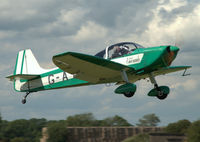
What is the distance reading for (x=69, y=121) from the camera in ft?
213

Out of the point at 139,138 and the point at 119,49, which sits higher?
the point at 119,49

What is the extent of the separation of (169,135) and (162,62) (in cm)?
2904

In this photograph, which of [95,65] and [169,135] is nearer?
[95,65]

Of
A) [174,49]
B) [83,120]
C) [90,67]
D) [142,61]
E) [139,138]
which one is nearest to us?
[90,67]

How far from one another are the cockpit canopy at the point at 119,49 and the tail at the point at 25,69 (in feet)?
12.7

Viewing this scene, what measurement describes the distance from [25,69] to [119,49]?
6085 millimetres

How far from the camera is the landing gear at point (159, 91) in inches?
594

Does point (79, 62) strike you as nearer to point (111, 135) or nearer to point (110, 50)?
point (110, 50)

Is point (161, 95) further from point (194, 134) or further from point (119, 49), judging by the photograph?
point (194, 134)

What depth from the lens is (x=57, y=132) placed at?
176 ft

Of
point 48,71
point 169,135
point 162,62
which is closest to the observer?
point 162,62

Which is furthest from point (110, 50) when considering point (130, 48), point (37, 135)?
point (37, 135)

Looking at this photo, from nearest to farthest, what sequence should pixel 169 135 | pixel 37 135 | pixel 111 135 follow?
pixel 169 135, pixel 111 135, pixel 37 135

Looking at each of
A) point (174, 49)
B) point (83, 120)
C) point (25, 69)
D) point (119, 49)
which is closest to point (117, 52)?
point (119, 49)
